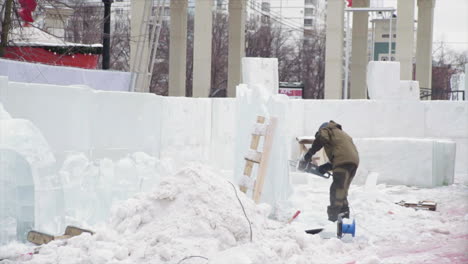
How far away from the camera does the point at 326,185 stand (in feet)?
50.7

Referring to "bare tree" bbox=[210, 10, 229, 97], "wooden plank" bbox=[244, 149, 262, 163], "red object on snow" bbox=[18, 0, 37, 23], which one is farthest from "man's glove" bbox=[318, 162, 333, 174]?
"bare tree" bbox=[210, 10, 229, 97]

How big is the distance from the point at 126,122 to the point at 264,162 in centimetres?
208

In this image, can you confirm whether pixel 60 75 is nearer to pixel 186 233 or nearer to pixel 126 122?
pixel 126 122

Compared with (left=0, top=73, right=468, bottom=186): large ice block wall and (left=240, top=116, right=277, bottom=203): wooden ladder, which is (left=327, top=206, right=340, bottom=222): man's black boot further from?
(left=0, top=73, right=468, bottom=186): large ice block wall

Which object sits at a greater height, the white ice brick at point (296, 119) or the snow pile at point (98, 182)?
the white ice brick at point (296, 119)

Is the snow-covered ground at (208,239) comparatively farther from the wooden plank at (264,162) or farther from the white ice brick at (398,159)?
the white ice brick at (398,159)

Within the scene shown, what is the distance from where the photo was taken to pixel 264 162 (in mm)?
11148

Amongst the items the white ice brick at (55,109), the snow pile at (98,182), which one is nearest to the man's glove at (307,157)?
the snow pile at (98,182)

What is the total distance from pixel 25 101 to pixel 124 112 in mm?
2017

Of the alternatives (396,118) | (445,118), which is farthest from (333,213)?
(445,118)

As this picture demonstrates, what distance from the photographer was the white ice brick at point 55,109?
343 inches

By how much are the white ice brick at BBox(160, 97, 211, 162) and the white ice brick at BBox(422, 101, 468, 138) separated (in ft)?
18.4

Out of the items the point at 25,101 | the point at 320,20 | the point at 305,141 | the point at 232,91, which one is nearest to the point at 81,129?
the point at 25,101

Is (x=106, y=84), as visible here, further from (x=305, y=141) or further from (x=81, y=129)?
(x=81, y=129)
